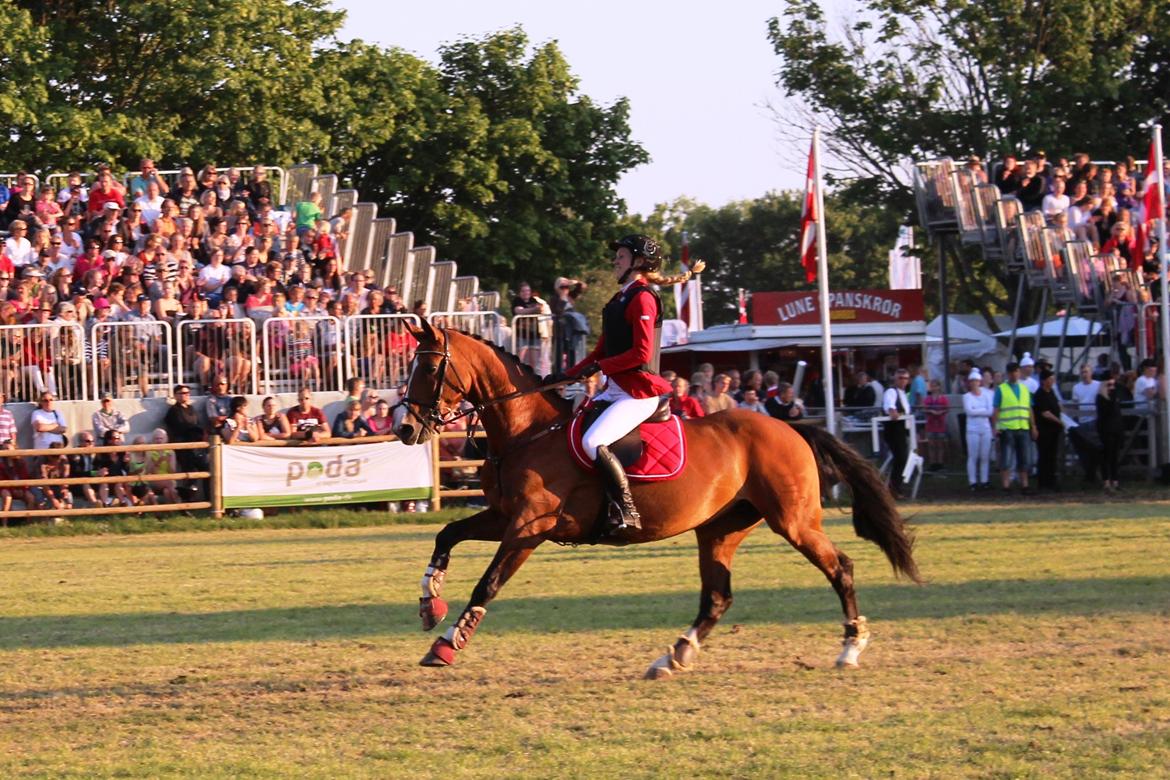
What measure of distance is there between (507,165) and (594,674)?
3407 centimetres

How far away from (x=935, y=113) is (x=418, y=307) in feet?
70.8

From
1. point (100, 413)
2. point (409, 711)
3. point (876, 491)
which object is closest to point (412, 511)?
point (100, 413)

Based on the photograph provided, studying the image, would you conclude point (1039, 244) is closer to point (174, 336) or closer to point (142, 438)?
point (174, 336)

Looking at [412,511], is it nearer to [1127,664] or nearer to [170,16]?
[1127,664]

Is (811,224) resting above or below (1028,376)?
above

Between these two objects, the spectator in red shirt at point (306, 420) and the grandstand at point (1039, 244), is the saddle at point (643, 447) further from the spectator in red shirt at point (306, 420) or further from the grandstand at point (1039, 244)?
the grandstand at point (1039, 244)

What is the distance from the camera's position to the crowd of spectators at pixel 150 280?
918 inches

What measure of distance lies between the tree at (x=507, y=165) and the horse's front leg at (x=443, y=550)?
31.8 meters

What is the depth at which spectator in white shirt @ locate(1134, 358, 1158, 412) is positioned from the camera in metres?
25.9

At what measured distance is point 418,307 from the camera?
24656 mm

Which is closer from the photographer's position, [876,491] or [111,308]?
[876,491]

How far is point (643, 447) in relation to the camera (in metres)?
10.1

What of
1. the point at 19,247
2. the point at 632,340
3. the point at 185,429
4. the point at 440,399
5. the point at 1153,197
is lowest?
the point at 185,429

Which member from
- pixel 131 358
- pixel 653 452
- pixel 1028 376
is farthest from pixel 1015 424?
pixel 653 452
